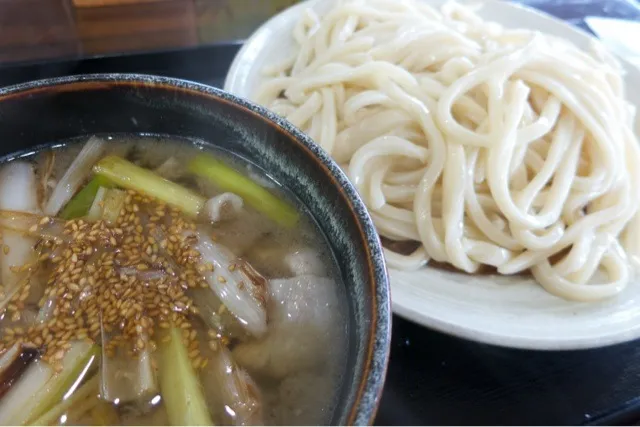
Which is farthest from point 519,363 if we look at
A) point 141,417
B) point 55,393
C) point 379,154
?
point 55,393

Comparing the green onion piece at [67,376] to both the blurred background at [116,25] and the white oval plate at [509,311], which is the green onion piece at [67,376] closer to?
the white oval plate at [509,311]

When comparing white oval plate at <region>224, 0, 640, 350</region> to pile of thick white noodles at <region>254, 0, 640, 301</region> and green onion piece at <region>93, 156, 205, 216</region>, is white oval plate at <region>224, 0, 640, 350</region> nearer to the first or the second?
pile of thick white noodles at <region>254, 0, 640, 301</region>

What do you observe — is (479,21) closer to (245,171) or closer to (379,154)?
(379,154)

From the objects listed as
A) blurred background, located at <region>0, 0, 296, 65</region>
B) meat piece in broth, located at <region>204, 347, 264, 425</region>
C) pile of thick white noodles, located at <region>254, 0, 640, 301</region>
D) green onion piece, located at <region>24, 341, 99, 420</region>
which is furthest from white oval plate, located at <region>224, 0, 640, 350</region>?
blurred background, located at <region>0, 0, 296, 65</region>

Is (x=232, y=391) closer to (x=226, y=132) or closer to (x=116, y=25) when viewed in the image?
(x=226, y=132)

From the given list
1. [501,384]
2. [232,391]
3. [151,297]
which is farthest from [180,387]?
[501,384]
